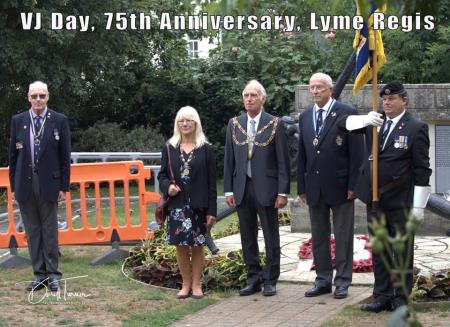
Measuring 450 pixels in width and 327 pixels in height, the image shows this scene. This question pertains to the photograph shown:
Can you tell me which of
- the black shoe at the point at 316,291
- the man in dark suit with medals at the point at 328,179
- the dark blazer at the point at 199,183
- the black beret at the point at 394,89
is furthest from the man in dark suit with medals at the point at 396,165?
the dark blazer at the point at 199,183

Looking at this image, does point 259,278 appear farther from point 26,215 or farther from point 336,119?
point 26,215

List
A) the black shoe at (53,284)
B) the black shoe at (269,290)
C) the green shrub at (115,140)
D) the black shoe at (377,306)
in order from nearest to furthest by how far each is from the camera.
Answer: the black shoe at (377,306) → the black shoe at (269,290) → the black shoe at (53,284) → the green shrub at (115,140)

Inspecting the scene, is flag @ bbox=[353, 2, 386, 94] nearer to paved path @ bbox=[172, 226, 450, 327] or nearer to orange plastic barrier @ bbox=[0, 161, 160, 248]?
paved path @ bbox=[172, 226, 450, 327]

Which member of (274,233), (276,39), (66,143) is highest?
(276,39)

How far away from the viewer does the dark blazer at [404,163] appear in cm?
696

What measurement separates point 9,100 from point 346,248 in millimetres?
12558

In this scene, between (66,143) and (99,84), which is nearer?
(66,143)

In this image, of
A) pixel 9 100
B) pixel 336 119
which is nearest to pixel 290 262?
pixel 336 119

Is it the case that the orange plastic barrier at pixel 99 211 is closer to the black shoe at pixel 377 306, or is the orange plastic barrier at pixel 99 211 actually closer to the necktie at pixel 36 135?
the necktie at pixel 36 135

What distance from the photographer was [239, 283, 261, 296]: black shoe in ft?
26.5

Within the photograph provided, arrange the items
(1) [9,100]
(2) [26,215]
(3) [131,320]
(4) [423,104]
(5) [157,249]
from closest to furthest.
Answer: (3) [131,320] → (2) [26,215] → (5) [157,249] → (4) [423,104] → (1) [9,100]

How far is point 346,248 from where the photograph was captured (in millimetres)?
7859

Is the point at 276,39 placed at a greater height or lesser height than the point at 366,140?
greater

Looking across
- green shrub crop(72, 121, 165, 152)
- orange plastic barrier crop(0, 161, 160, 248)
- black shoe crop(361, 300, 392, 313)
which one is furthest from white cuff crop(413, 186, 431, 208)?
green shrub crop(72, 121, 165, 152)
